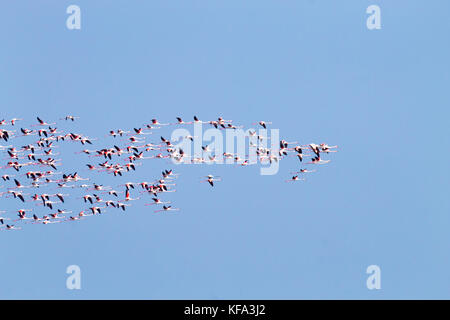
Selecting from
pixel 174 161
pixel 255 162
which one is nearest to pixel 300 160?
pixel 255 162

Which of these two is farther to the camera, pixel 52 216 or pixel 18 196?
pixel 52 216

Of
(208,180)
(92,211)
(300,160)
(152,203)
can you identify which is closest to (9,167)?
(92,211)

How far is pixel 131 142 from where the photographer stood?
49.5 meters

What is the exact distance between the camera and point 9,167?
159 ft

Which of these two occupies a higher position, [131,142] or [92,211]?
[131,142]

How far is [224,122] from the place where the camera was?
48.9 m

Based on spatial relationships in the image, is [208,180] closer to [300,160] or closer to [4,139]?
[300,160]

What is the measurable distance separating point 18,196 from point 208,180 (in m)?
10.5

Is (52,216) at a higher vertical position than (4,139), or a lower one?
lower

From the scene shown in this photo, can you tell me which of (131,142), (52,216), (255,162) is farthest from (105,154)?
(255,162)

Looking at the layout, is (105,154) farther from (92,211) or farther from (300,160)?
(300,160)

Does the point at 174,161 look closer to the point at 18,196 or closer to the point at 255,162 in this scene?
the point at 255,162

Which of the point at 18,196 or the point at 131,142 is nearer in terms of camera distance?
the point at 18,196

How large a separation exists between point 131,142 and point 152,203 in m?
3.79
